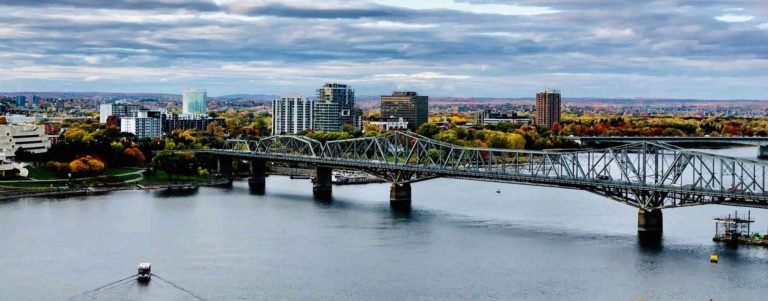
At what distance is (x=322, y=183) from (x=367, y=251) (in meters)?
28.3

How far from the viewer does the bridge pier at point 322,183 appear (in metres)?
70.9

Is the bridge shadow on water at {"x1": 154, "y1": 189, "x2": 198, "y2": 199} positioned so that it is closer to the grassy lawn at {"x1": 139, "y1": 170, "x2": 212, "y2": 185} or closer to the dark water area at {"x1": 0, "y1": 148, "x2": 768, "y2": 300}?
the grassy lawn at {"x1": 139, "y1": 170, "x2": 212, "y2": 185}

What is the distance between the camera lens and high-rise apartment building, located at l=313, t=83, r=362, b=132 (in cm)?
13788

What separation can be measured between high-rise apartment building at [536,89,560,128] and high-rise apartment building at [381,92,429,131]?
24.7 metres

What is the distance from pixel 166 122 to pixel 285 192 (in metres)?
59.7

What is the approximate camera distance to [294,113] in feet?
451

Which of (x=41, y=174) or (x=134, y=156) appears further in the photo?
(x=134, y=156)

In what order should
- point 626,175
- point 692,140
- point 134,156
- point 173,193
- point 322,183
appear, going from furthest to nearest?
point 692,140 < point 134,156 < point 322,183 < point 173,193 < point 626,175

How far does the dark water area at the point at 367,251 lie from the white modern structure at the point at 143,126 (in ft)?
193

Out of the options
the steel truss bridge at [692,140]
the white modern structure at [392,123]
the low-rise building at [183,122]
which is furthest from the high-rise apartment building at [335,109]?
the steel truss bridge at [692,140]

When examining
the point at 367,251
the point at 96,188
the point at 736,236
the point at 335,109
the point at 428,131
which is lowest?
the point at 367,251

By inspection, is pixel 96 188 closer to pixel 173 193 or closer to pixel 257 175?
pixel 173 193

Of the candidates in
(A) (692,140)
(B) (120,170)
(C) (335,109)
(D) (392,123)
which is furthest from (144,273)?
(D) (392,123)

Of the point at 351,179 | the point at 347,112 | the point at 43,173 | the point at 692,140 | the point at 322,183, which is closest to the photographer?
the point at 43,173
